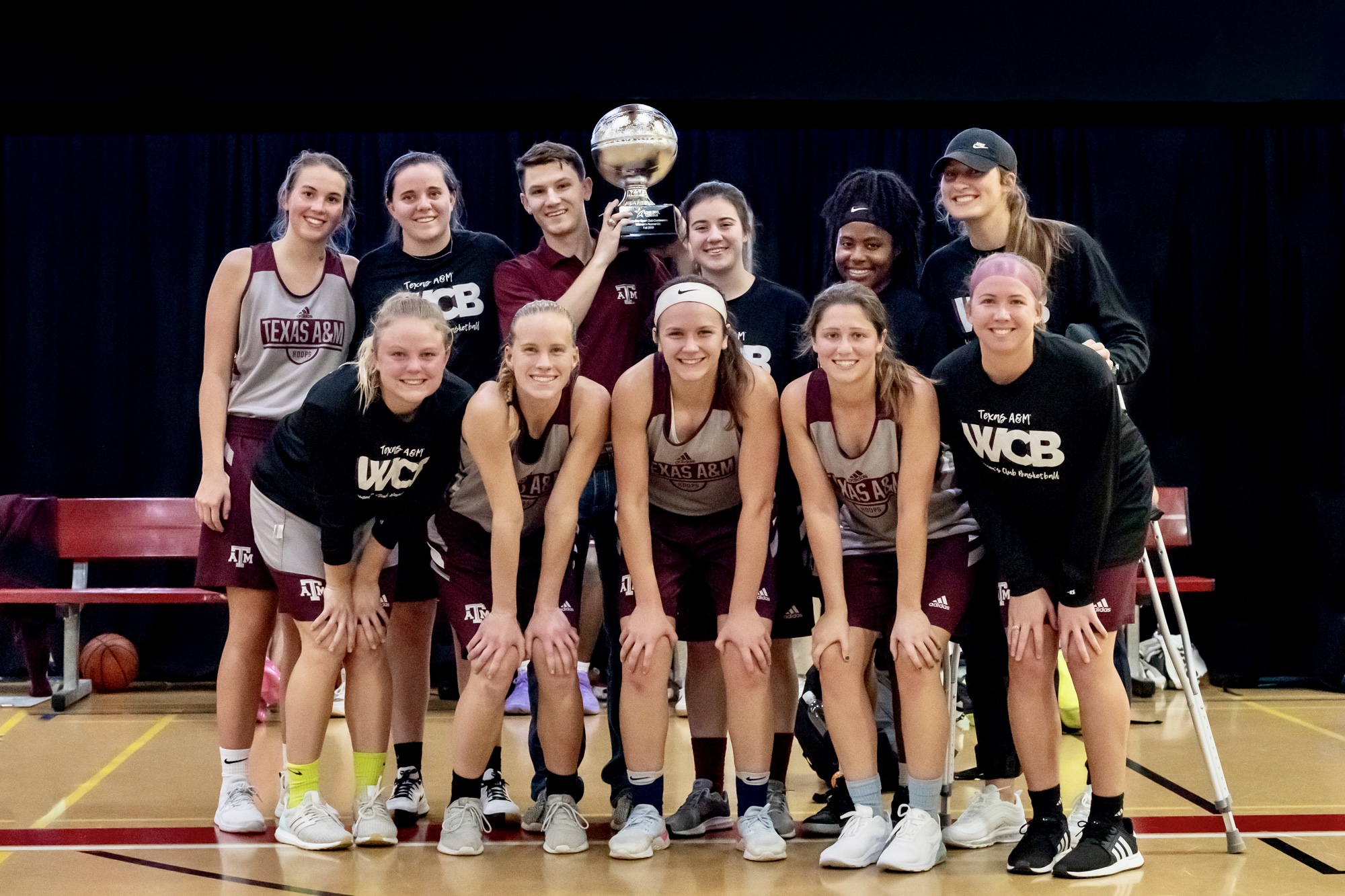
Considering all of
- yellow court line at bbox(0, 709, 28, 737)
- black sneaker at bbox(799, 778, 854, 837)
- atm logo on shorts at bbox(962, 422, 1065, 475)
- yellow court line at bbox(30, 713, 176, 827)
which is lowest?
yellow court line at bbox(0, 709, 28, 737)

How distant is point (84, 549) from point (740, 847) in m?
3.91

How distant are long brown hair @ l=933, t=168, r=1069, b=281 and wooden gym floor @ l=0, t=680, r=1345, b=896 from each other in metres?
1.49

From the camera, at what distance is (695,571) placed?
336cm

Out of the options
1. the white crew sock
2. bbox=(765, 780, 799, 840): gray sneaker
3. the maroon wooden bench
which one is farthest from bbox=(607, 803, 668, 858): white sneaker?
the maroon wooden bench

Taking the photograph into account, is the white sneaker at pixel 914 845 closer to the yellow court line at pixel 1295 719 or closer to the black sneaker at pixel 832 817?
the black sneaker at pixel 832 817

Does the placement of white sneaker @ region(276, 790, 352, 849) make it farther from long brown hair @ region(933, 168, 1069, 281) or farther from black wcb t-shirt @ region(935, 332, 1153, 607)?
long brown hair @ region(933, 168, 1069, 281)

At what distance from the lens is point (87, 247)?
630cm

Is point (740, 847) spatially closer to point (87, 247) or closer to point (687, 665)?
point (687, 665)

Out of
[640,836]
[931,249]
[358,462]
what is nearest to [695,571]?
[640,836]

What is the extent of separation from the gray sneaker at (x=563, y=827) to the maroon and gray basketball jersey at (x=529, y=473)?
665mm

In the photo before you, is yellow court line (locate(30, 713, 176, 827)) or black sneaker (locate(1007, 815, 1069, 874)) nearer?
black sneaker (locate(1007, 815, 1069, 874))

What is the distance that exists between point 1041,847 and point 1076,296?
142 cm

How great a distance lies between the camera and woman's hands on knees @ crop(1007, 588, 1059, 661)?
2975mm

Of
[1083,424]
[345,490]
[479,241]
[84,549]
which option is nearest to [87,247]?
[84,549]
